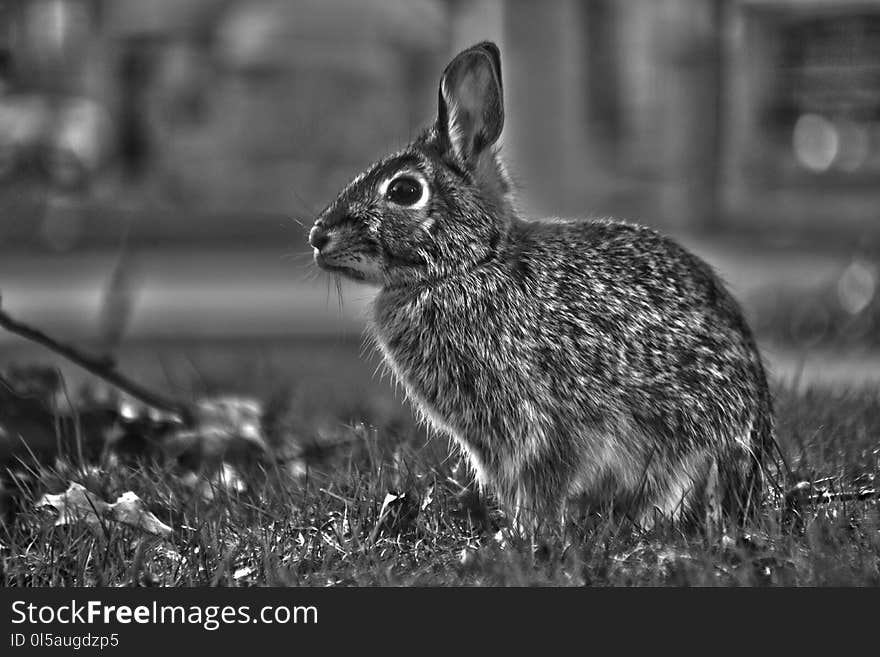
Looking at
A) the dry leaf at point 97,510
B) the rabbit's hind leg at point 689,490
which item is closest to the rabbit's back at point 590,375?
the rabbit's hind leg at point 689,490

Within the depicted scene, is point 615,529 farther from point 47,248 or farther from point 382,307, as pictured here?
point 47,248

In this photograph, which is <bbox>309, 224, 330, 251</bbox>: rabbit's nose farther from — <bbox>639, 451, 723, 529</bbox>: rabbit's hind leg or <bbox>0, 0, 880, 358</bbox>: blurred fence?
<bbox>0, 0, 880, 358</bbox>: blurred fence

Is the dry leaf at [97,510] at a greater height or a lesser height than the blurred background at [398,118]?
lesser

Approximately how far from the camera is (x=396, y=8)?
18.5m

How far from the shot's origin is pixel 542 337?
3.97 meters

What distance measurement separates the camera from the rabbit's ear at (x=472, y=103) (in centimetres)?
404

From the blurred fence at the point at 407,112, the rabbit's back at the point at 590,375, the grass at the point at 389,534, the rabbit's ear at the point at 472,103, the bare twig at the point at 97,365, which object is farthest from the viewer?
the blurred fence at the point at 407,112

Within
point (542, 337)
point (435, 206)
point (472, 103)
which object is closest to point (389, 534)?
point (542, 337)

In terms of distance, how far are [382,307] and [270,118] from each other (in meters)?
17.0

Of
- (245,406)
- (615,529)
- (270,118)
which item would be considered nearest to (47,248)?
(270,118)

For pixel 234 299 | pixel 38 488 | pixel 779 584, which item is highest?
pixel 234 299

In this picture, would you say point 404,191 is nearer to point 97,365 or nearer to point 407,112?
point 97,365

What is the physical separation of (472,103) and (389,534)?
1399 mm

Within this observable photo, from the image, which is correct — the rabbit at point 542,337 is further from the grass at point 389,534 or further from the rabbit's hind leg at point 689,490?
the grass at point 389,534
